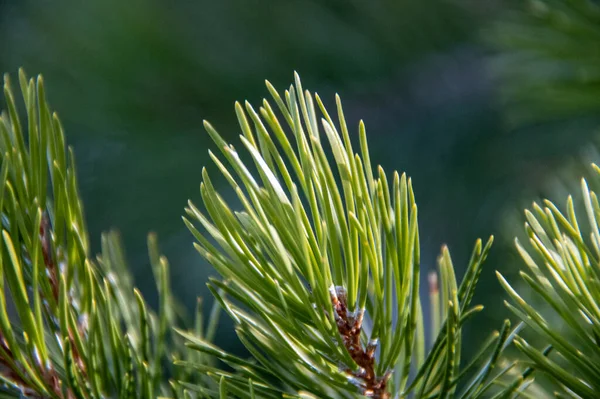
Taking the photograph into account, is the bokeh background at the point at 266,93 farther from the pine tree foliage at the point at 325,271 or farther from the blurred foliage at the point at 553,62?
the pine tree foliage at the point at 325,271

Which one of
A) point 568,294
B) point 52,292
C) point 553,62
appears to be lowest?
point 52,292

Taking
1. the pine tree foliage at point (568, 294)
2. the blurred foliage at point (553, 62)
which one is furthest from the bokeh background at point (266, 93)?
the pine tree foliage at point (568, 294)

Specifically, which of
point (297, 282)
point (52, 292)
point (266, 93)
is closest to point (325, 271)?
point (297, 282)

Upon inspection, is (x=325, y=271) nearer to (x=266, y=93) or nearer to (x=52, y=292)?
(x=52, y=292)

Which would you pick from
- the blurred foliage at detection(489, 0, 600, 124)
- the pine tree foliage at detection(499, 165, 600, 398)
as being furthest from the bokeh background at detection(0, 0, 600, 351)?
the pine tree foliage at detection(499, 165, 600, 398)

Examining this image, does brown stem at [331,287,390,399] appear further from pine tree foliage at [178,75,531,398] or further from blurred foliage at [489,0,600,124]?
blurred foliage at [489,0,600,124]

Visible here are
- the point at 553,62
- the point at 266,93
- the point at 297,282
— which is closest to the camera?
the point at 297,282
